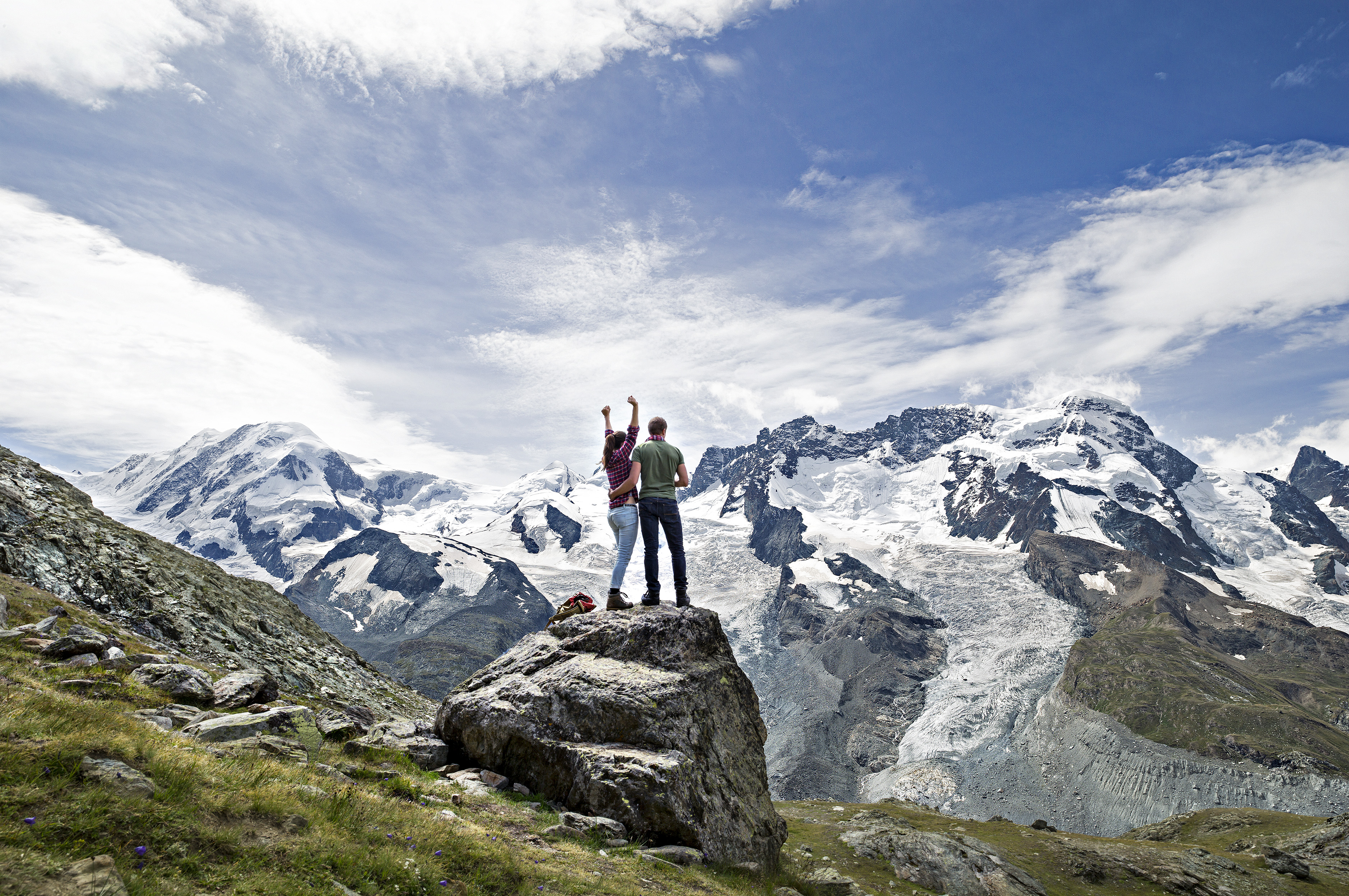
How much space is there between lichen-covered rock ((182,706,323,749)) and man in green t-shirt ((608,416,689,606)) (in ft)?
28.2

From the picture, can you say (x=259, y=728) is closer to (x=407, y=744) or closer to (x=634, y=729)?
(x=407, y=744)

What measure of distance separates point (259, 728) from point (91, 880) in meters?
7.53


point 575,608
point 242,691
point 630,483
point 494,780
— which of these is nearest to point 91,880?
point 494,780

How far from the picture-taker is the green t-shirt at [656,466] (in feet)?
57.5

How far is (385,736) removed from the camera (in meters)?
16.2

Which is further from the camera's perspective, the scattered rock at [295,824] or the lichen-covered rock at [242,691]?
the lichen-covered rock at [242,691]

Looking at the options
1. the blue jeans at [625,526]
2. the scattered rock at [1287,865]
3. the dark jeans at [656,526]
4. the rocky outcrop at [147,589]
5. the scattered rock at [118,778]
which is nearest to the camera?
the scattered rock at [118,778]

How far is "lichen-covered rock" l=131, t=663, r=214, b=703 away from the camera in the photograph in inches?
574

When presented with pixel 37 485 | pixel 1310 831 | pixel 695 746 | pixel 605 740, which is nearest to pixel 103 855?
pixel 605 740

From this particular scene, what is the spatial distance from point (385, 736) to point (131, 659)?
270 inches

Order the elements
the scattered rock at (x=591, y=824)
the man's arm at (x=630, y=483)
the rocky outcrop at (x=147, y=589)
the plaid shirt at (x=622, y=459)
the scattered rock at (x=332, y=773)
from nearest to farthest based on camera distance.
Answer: the scattered rock at (x=332, y=773) → the scattered rock at (x=591, y=824) → the man's arm at (x=630, y=483) → the plaid shirt at (x=622, y=459) → the rocky outcrop at (x=147, y=589)

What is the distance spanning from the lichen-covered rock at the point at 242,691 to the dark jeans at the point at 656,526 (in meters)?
10.3

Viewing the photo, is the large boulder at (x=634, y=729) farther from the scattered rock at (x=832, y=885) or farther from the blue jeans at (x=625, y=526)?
the blue jeans at (x=625, y=526)

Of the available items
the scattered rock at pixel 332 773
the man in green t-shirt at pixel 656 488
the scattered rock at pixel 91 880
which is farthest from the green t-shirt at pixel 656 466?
the scattered rock at pixel 91 880
